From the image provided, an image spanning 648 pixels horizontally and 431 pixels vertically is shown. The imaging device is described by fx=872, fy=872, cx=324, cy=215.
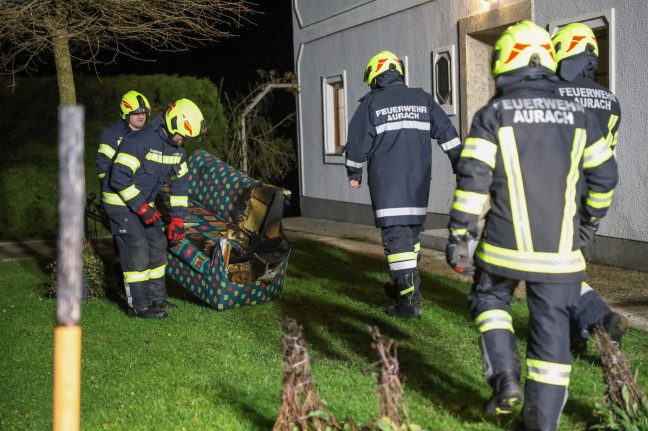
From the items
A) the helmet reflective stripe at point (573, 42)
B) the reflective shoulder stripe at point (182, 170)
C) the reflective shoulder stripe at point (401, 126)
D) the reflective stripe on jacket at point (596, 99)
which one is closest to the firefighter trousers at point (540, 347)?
the reflective stripe on jacket at point (596, 99)

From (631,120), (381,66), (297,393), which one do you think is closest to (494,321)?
(297,393)

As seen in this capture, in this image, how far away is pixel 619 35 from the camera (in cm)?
906

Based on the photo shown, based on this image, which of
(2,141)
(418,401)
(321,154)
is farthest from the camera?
(321,154)

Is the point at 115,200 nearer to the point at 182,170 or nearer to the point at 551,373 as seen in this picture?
the point at 182,170

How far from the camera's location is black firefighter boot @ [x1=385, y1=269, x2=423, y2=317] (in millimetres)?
6996

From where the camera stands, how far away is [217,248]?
7.64 m

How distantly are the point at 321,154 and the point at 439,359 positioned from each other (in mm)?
10641

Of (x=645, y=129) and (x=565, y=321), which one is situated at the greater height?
(x=645, y=129)

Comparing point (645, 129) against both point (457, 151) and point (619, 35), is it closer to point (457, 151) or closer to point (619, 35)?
point (619, 35)

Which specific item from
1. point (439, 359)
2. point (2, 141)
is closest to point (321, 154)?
point (2, 141)

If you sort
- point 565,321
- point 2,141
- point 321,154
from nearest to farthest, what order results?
point 565,321
point 2,141
point 321,154

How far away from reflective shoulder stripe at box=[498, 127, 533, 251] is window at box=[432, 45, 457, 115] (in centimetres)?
798

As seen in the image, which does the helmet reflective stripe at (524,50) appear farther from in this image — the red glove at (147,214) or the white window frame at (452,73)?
the white window frame at (452,73)

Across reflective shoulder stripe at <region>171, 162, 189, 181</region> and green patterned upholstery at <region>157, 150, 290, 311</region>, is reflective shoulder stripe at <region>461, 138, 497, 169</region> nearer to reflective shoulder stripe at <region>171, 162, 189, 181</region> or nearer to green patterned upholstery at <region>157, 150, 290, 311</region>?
green patterned upholstery at <region>157, 150, 290, 311</region>
